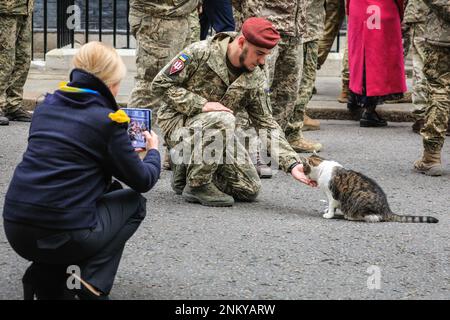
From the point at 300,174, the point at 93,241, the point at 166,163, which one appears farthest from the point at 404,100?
the point at 93,241

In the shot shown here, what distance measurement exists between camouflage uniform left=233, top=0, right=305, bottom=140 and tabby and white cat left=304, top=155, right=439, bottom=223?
158 cm

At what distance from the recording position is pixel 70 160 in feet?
13.0

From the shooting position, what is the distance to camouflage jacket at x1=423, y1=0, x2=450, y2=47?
705cm

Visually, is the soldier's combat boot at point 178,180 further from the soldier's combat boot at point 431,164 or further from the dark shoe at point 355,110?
the dark shoe at point 355,110

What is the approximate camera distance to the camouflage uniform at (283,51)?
7.37 meters

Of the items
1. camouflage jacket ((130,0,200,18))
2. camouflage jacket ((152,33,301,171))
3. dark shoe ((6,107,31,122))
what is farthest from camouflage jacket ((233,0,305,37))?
dark shoe ((6,107,31,122))

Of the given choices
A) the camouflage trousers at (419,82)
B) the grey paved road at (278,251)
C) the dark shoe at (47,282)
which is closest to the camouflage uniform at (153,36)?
the grey paved road at (278,251)

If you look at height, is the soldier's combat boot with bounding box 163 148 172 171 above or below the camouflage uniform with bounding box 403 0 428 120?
below

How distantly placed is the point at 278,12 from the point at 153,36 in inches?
37.0

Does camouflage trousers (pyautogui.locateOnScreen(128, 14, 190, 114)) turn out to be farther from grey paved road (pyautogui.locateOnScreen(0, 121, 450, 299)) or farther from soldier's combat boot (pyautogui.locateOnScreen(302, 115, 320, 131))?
soldier's combat boot (pyautogui.locateOnScreen(302, 115, 320, 131))

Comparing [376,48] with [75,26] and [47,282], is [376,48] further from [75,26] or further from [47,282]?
[47,282]

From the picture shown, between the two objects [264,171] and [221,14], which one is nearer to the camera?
[264,171]

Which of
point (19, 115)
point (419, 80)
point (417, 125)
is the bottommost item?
point (19, 115)
